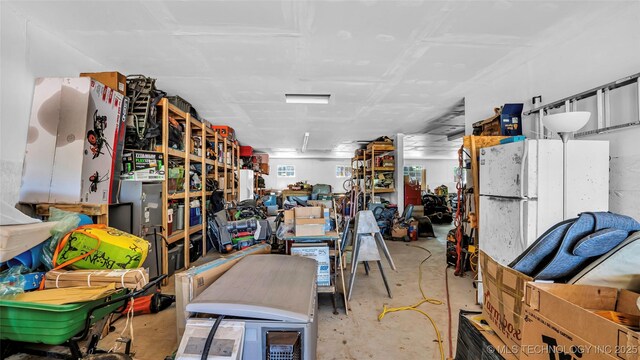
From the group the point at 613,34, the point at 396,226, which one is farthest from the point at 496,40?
the point at 396,226

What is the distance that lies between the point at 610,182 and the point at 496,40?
1720 millimetres

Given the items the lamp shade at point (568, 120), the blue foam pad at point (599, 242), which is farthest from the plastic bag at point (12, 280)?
the lamp shade at point (568, 120)

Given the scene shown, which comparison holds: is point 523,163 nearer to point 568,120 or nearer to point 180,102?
point 568,120

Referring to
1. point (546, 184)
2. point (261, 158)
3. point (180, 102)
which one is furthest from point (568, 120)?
point (261, 158)

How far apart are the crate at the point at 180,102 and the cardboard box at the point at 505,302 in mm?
4573

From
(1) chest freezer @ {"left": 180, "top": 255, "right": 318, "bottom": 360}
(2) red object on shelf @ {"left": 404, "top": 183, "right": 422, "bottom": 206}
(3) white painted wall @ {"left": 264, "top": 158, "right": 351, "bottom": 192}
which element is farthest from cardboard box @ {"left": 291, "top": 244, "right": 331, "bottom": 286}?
(3) white painted wall @ {"left": 264, "top": 158, "right": 351, "bottom": 192}

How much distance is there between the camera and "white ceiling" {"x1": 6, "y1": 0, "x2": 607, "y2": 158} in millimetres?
2107

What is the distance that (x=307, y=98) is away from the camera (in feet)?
14.6

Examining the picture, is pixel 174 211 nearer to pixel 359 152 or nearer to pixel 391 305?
pixel 391 305

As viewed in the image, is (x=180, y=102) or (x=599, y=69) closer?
(x=599, y=69)

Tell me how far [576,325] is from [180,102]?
5045mm

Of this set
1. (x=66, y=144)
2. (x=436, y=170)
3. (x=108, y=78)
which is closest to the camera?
(x=66, y=144)

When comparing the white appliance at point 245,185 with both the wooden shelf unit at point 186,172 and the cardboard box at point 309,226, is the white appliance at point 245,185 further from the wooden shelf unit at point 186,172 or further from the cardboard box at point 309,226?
the cardboard box at point 309,226

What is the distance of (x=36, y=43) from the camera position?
2340 mm
